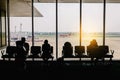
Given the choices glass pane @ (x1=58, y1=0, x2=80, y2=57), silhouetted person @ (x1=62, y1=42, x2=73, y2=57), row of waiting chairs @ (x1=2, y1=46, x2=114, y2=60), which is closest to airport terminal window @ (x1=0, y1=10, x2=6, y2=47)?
row of waiting chairs @ (x1=2, y1=46, x2=114, y2=60)

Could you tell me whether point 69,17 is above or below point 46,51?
above

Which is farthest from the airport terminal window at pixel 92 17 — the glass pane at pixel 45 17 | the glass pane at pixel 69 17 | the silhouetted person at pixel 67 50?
the silhouetted person at pixel 67 50

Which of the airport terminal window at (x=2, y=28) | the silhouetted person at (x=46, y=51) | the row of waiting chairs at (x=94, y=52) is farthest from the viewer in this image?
the airport terminal window at (x=2, y=28)

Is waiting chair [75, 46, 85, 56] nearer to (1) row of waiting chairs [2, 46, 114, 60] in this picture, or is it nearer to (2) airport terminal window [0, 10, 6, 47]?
(1) row of waiting chairs [2, 46, 114, 60]

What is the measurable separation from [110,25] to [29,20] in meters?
3.81

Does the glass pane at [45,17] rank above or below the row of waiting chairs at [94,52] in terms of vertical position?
above

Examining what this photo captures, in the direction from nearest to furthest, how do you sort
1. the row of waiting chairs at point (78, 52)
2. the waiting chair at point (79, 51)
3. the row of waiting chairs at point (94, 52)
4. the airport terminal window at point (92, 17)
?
the row of waiting chairs at point (94, 52)
the row of waiting chairs at point (78, 52)
the waiting chair at point (79, 51)
the airport terminal window at point (92, 17)

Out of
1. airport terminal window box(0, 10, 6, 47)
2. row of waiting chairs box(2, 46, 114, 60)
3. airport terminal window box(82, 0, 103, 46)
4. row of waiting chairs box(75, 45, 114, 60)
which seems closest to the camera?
row of waiting chairs box(75, 45, 114, 60)

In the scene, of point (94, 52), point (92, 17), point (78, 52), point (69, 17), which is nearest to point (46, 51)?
point (78, 52)

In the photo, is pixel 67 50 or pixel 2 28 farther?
pixel 2 28

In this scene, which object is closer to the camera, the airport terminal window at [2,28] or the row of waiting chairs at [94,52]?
the row of waiting chairs at [94,52]

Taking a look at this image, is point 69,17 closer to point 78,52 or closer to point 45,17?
point 45,17

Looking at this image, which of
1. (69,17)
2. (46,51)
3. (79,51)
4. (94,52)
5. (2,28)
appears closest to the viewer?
(94,52)

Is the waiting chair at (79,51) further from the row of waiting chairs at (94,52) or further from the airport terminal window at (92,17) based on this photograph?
A: the airport terminal window at (92,17)
